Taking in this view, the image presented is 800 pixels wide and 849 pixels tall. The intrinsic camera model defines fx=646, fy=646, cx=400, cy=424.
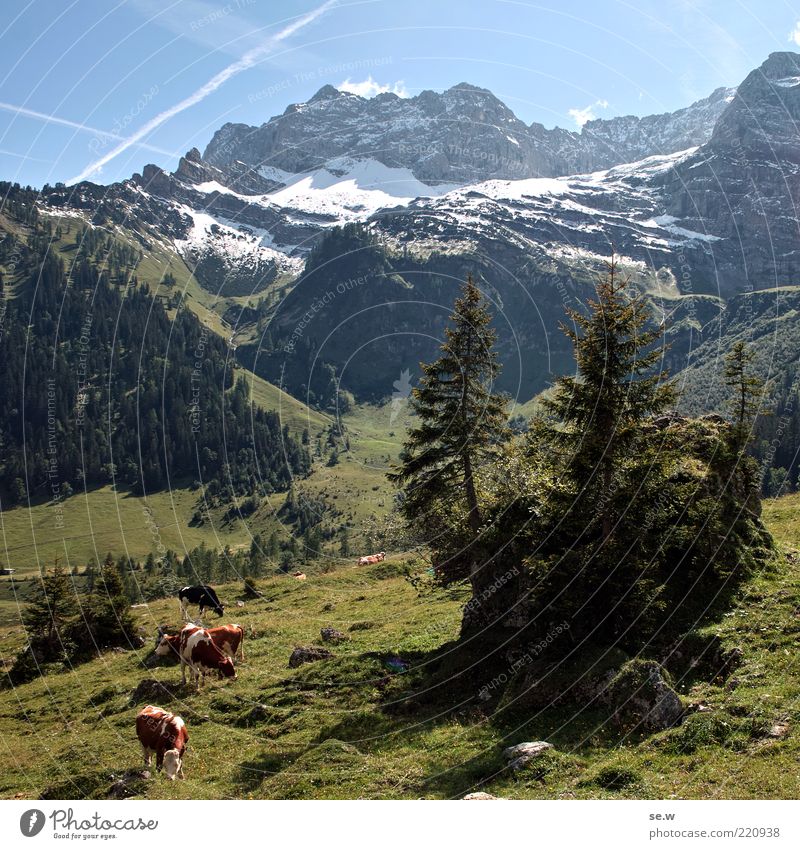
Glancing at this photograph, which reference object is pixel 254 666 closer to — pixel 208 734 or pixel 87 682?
pixel 208 734

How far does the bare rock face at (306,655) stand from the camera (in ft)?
99.6

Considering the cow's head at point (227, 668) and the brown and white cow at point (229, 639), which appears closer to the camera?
the cow's head at point (227, 668)

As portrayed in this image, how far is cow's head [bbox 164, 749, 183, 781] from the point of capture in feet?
67.3

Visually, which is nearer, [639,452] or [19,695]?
[639,452]

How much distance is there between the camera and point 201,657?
2975cm

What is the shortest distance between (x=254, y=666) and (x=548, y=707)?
15.8 m

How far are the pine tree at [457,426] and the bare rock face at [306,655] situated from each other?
7.57m

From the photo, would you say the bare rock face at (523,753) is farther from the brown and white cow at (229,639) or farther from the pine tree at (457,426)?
the brown and white cow at (229,639)

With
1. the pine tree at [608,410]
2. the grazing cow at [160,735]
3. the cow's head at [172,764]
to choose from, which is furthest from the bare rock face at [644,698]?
the grazing cow at [160,735]

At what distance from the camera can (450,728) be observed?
22000 mm

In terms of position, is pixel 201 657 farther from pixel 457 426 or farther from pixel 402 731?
pixel 457 426

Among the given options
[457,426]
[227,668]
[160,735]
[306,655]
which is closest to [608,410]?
[457,426]

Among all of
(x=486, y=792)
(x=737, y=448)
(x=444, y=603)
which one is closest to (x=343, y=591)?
(x=444, y=603)

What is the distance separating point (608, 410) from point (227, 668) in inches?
818
